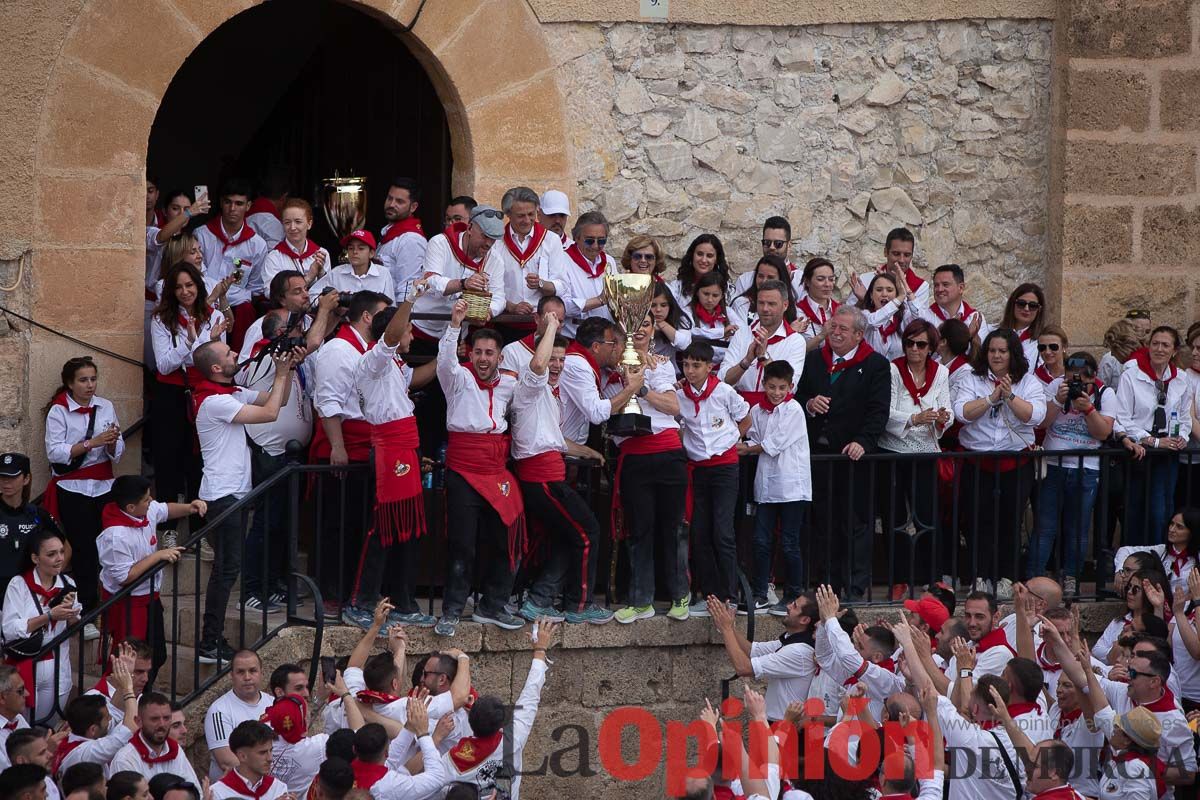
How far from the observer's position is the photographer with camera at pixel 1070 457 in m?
10.7

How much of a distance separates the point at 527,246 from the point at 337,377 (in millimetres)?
1592

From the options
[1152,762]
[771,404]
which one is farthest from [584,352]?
[1152,762]

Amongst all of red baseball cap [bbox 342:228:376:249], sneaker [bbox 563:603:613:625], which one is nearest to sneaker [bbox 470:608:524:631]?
sneaker [bbox 563:603:613:625]

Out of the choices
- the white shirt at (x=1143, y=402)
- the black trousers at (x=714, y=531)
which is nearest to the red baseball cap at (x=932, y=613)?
the black trousers at (x=714, y=531)

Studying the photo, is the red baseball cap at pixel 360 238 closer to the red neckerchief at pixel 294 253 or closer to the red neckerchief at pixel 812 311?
the red neckerchief at pixel 294 253

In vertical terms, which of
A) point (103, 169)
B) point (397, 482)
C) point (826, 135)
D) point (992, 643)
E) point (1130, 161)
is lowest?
point (992, 643)

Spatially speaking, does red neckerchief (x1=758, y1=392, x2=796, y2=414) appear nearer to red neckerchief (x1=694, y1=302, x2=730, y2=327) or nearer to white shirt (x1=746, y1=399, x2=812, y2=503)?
white shirt (x1=746, y1=399, x2=812, y2=503)

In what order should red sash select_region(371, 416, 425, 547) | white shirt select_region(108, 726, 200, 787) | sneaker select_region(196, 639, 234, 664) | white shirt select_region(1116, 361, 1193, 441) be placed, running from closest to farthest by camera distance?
white shirt select_region(108, 726, 200, 787), sneaker select_region(196, 639, 234, 664), red sash select_region(371, 416, 425, 547), white shirt select_region(1116, 361, 1193, 441)

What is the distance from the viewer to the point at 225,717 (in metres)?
8.56

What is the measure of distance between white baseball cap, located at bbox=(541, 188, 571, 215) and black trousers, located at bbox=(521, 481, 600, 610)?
6.36 feet

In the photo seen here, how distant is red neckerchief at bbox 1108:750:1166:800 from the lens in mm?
8539

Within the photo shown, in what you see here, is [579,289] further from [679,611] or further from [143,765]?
[143,765]

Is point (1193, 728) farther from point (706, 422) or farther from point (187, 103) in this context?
point (187, 103)

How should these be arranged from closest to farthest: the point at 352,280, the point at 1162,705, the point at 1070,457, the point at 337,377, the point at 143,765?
the point at 143,765 < the point at 1162,705 < the point at 337,377 < the point at 352,280 < the point at 1070,457
